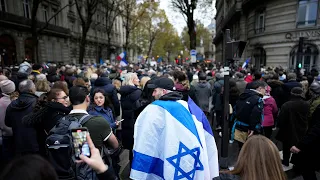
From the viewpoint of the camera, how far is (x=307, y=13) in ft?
61.6

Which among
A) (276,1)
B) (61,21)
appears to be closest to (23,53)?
(61,21)

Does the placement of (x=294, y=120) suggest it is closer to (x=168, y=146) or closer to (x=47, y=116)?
(x=168, y=146)

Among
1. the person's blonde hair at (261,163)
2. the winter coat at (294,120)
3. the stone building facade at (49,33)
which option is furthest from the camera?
the stone building facade at (49,33)

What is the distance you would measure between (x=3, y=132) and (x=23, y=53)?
2535cm

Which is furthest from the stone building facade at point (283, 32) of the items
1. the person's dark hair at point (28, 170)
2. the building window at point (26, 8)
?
the building window at point (26, 8)

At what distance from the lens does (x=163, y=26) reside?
1870 inches

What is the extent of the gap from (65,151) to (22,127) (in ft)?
6.15

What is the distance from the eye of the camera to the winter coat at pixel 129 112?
446 centimetres

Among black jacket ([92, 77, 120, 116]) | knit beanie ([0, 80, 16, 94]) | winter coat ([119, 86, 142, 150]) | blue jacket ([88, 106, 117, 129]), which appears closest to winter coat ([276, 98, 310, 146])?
winter coat ([119, 86, 142, 150])

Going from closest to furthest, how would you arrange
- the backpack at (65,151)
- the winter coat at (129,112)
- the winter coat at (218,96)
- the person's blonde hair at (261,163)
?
the person's blonde hair at (261,163) → the backpack at (65,151) → the winter coat at (129,112) → the winter coat at (218,96)

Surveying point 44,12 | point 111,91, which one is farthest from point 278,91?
point 44,12

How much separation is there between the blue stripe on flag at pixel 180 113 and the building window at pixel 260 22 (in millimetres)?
23591

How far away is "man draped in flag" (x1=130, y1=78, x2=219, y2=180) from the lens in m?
2.25

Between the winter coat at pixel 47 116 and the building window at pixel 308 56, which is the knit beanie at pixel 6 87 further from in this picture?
the building window at pixel 308 56
